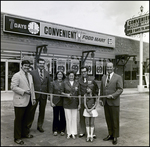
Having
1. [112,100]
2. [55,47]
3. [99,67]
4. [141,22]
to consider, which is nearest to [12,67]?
[55,47]

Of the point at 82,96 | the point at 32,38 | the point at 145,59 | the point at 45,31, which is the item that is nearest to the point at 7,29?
the point at 32,38

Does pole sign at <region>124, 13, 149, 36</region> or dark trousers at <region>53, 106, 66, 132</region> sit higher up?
pole sign at <region>124, 13, 149, 36</region>

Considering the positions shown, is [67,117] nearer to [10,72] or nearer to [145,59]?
[10,72]

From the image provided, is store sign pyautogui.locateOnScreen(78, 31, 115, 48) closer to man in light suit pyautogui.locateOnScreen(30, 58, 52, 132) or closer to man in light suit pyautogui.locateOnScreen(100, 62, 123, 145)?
man in light suit pyautogui.locateOnScreen(30, 58, 52, 132)

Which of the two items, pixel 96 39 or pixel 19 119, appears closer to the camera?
pixel 19 119

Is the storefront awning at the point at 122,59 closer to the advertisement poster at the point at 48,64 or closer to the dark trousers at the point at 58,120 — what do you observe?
the advertisement poster at the point at 48,64

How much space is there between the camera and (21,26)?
12719mm

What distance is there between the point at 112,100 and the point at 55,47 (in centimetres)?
1076

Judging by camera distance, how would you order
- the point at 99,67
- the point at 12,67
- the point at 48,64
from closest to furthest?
the point at 12,67 → the point at 48,64 → the point at 99,67

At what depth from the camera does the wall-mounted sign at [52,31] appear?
1241 centimetres

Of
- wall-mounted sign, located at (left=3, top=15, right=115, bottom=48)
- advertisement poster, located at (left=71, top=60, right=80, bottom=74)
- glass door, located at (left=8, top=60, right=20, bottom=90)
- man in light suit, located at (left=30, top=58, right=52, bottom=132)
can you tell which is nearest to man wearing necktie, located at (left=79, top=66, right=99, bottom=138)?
man in light suit, located at (left=30, top=58, right=52, bottom=132)

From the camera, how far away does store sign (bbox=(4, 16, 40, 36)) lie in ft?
40.0

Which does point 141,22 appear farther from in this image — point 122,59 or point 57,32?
point 122,59

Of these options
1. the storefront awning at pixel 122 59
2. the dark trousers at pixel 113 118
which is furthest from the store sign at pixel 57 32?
the dark trousers at pixel 113 118
